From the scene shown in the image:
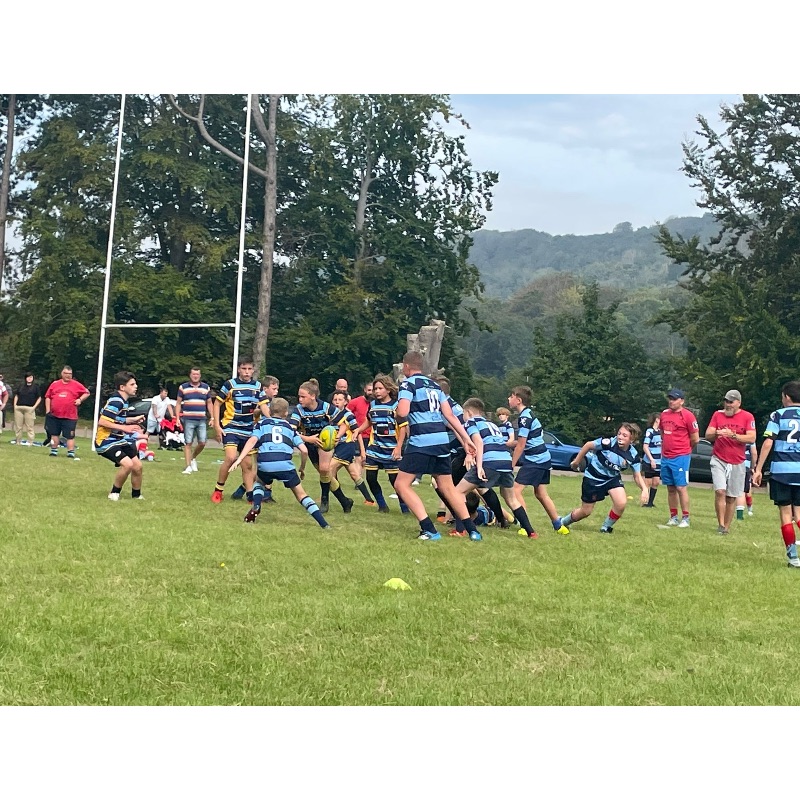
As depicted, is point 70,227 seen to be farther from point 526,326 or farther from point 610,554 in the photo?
point 526,326

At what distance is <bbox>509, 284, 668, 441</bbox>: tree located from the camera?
42438 millimetres

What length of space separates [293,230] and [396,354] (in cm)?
704

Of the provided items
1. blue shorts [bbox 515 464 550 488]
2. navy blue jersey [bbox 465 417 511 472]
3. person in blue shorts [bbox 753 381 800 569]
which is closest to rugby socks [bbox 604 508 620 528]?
blue shorts [bbox 515 464 550 488]

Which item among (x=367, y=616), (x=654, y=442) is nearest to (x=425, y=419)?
(x=367, y=616)

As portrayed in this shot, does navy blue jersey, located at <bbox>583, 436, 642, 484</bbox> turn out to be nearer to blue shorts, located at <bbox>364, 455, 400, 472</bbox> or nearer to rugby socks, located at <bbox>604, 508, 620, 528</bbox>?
rugby socks, located at <bbox>604, 508, 620, 528</bbox>

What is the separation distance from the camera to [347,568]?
28.2 feet

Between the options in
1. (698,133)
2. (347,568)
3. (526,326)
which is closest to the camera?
(347,568)

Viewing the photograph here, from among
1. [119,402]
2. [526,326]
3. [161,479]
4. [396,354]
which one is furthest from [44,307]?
[526,326]

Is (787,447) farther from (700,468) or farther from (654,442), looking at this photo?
(700,468)

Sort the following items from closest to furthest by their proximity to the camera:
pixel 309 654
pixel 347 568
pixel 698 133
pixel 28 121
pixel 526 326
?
1. pixel 309 654
2. pixel 347 568
3. pixel 698 133
4. pixel 28 121
5. pixel 526 326

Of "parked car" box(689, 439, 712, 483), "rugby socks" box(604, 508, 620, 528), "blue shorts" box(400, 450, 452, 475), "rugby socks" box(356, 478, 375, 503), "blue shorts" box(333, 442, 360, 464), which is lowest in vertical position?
"parked car" box(689, 439, 712, 483)

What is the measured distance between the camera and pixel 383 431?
46.6 feet

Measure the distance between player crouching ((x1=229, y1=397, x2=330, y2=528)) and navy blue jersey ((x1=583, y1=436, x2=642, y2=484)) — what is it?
11.3ft

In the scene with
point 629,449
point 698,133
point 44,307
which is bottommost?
point 629,449
